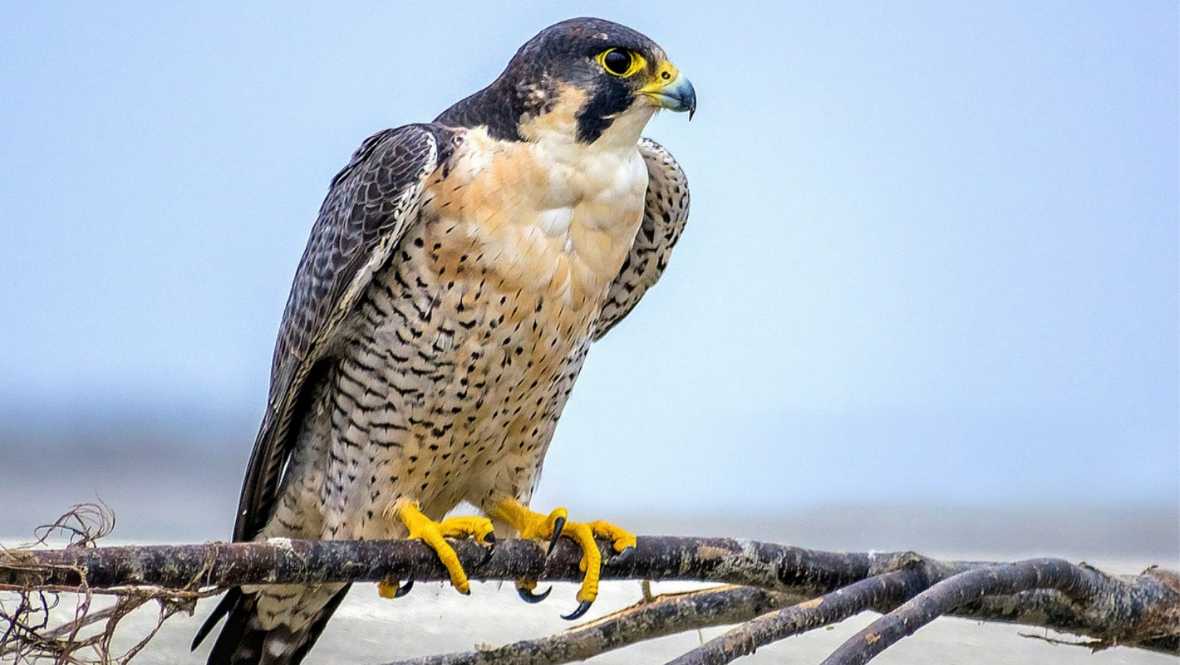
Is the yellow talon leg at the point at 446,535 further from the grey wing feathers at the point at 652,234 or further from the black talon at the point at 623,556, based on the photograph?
the grey wing feathers at the point at 652,234

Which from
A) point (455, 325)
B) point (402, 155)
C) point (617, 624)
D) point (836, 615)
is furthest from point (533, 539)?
point (402, 155)

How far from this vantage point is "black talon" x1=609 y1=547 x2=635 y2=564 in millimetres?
2250

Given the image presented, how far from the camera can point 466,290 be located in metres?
2.33

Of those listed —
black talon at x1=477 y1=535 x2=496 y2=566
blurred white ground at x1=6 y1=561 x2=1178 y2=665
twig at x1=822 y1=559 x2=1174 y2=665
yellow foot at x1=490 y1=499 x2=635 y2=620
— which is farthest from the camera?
blurred white ground at x1=6 y1=561 x2=1178 y2=665

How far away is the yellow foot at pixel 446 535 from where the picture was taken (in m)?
2.22

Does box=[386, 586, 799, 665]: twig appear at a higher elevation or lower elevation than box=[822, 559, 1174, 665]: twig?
lower

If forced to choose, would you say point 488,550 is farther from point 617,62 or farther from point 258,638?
point 617,62

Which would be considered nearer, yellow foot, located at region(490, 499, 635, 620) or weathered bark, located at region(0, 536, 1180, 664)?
weathered bark, located at region(0, 536, 1180, 664)

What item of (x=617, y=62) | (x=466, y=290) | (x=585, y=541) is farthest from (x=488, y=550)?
(x=617, y=62)

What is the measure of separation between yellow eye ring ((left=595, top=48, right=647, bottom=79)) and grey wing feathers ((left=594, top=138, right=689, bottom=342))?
416mm

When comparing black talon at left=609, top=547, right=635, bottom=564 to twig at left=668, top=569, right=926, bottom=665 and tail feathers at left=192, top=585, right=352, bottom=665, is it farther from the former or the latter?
tail feathers at left=192, top=585, right=352, bottom=665

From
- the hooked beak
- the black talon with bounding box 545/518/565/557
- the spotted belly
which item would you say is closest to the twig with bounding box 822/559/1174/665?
the black talon with bounding box 545/518/565/557

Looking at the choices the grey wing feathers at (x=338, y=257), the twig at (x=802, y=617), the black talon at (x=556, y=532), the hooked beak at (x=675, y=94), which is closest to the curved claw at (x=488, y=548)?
the black talon at (x=556, y=532)

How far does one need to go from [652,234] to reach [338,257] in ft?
2.56
